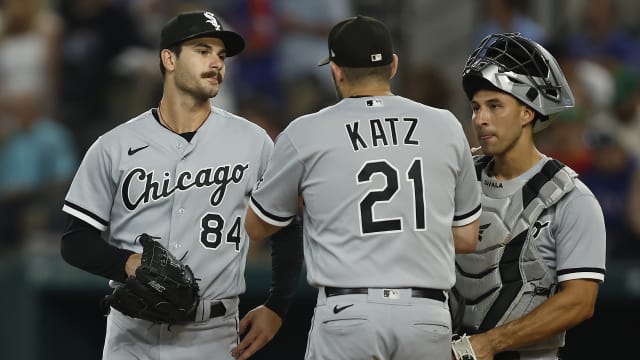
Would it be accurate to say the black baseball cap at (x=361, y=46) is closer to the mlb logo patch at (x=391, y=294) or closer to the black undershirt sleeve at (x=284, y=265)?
the mlb logo patch at (x=391, y=294)

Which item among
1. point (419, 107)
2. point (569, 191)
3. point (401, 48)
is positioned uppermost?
point (401, 48)

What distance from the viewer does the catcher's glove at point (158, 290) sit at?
377 centimetres

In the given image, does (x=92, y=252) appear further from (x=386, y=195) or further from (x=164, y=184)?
(x=386, y=195)

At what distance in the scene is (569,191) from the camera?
3639 millimetres

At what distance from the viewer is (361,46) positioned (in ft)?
11.6

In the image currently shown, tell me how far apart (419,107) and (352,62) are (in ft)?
0.83

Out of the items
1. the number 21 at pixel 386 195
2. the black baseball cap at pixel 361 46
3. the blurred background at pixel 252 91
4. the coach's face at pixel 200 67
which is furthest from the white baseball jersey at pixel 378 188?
the blurred background at pixel 252 91

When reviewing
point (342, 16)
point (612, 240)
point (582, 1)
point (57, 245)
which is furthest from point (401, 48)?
point (57, 245)

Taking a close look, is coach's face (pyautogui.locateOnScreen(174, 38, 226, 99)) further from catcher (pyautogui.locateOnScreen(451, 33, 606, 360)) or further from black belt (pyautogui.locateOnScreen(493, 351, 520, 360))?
black belt (pyautogui.locateOnScreen(493, 351, 520, 360))

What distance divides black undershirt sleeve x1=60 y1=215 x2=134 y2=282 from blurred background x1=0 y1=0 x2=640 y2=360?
2.85m

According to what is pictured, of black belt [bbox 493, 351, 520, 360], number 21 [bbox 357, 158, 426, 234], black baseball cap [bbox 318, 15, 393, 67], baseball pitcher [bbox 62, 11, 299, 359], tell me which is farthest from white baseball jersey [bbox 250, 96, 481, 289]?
baseball pitcher [bbox 62, 11, 299, 359]

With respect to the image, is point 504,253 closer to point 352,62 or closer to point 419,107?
point 419,107

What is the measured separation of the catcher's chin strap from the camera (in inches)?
139

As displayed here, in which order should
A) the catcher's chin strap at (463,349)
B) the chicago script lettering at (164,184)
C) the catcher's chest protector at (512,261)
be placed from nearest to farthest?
the catcher's chin strap at (463,349) < the catcher's chest protector at (512,261) < the chicago script lettering at (164,184)
